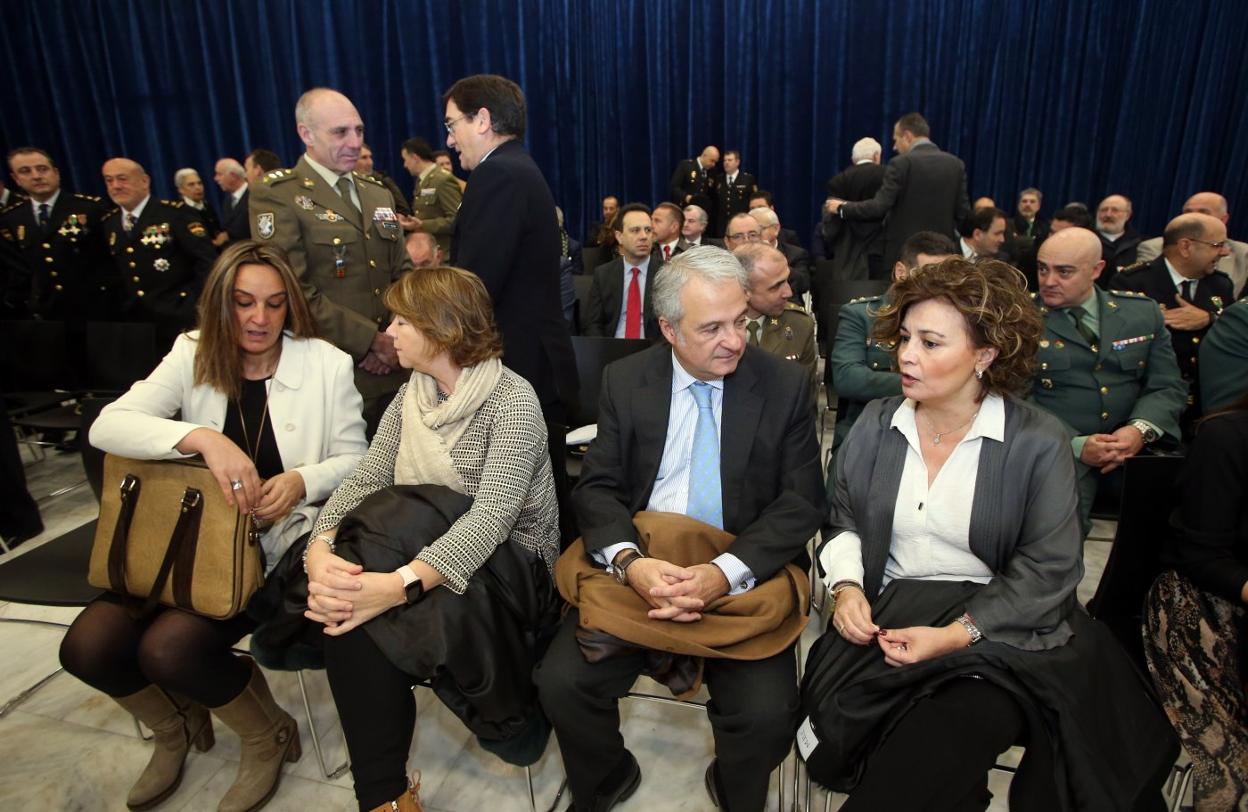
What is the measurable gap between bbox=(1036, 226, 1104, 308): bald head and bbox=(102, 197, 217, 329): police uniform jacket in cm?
429

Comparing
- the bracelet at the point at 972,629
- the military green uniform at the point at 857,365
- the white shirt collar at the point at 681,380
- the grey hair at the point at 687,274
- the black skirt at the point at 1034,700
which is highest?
the grey hair at the point at 687,274

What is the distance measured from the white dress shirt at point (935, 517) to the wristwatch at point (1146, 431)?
3.93 ft

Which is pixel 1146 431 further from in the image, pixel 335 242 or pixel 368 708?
pixel 335 242

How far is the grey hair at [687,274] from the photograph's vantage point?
5.78 ft

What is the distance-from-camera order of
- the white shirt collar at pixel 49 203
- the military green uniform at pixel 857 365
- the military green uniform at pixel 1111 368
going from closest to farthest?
the military green uniform at pixel 1111 368, the military green uniform at pixel 857 365, the white shirt collar at pixel 49 203

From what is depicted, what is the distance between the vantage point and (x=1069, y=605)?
1.53 meters

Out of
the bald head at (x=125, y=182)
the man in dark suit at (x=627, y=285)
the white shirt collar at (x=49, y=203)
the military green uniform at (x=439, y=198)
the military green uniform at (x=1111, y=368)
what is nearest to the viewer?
the military green uniform at (x=1111, y=368)

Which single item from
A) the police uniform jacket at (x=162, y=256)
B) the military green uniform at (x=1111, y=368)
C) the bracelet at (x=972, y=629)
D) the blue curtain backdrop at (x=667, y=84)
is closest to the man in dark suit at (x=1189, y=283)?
the military green uniform at (x=1111, y=368)

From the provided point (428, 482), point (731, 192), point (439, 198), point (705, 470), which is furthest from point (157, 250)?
point (731, 192)

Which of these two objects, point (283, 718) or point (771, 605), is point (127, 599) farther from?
point (771, 605)

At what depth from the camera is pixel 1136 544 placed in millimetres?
1779

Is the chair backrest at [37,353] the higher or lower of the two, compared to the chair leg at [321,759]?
higher

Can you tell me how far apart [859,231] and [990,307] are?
4185mm

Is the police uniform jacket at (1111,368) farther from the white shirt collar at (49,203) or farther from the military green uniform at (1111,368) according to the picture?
the white shirt collar at (49,203)
